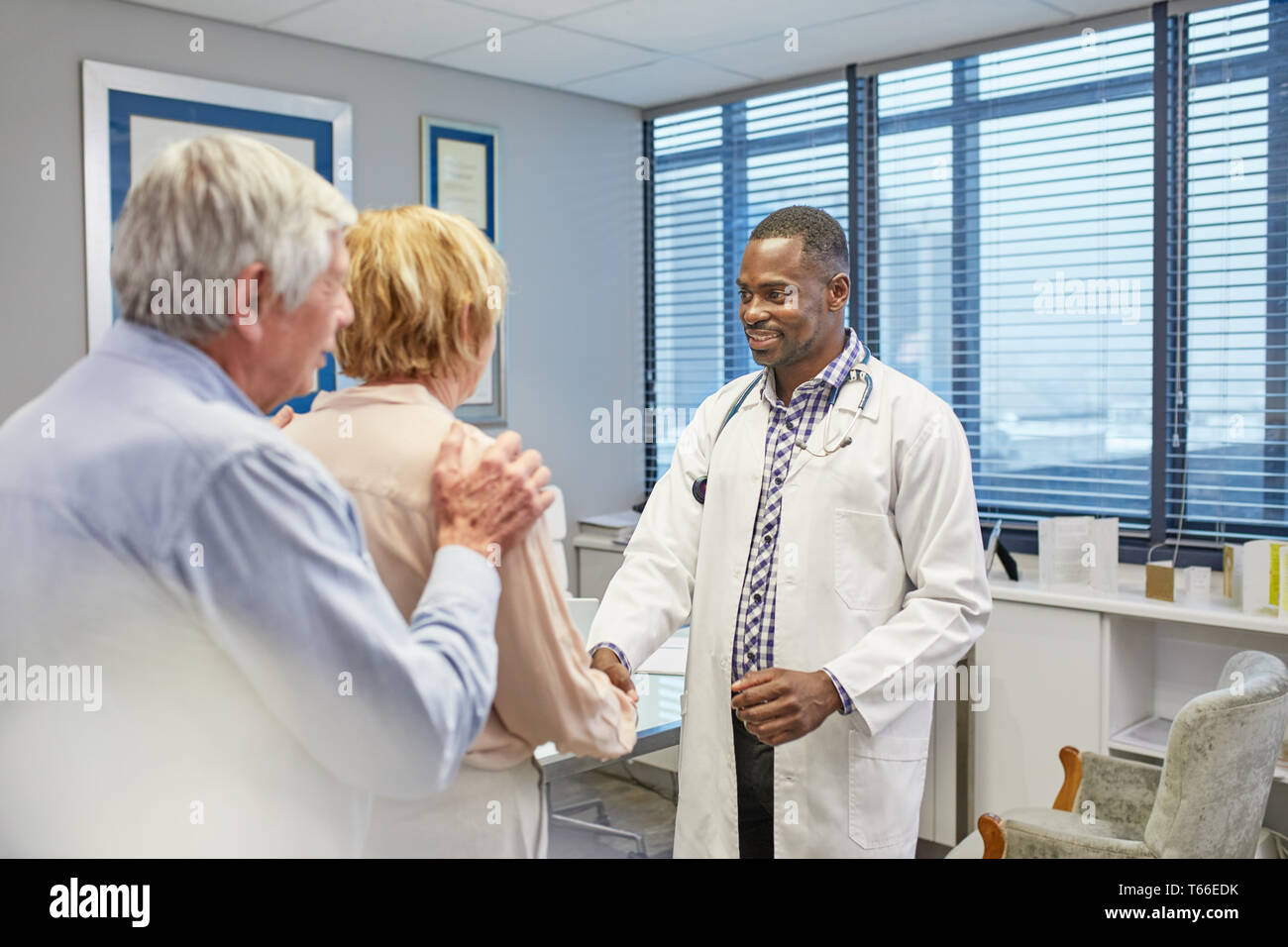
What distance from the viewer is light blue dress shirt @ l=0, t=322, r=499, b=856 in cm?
80

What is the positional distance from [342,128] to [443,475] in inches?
116

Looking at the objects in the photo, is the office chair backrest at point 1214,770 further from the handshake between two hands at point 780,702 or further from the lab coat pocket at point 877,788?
the handshake between two hands at point 780,702

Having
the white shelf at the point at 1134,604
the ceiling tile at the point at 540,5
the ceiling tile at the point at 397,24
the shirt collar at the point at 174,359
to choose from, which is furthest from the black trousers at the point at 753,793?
the ceiling tile at the point at 397,24

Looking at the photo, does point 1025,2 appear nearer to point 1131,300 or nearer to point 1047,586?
point 1131,300

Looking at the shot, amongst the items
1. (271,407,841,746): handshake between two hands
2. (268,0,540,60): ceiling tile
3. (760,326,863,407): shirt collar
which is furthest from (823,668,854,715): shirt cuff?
(268,0,540,60): ceiling tile

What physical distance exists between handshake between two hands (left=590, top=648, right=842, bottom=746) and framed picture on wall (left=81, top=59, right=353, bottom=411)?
1870 mm

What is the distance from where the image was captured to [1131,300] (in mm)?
3295

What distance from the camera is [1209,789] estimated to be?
7.33ft

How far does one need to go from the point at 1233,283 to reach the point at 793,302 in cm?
188

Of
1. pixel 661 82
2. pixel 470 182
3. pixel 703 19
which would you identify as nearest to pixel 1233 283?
pixel 703 19

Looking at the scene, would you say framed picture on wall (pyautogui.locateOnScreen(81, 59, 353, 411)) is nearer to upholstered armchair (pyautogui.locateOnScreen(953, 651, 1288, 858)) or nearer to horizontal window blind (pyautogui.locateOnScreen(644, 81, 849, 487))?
horizontal window blind (pyautogui.locateOnScreen(644, 81, 849, 487))

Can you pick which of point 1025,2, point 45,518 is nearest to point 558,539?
point 1025,2

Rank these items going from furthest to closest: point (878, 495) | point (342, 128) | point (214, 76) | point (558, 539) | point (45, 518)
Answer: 1. point (558, 539)
2. point (342, 128)
3. point (214, 76)
4. point (878, 495)
5. point (45, 518)
